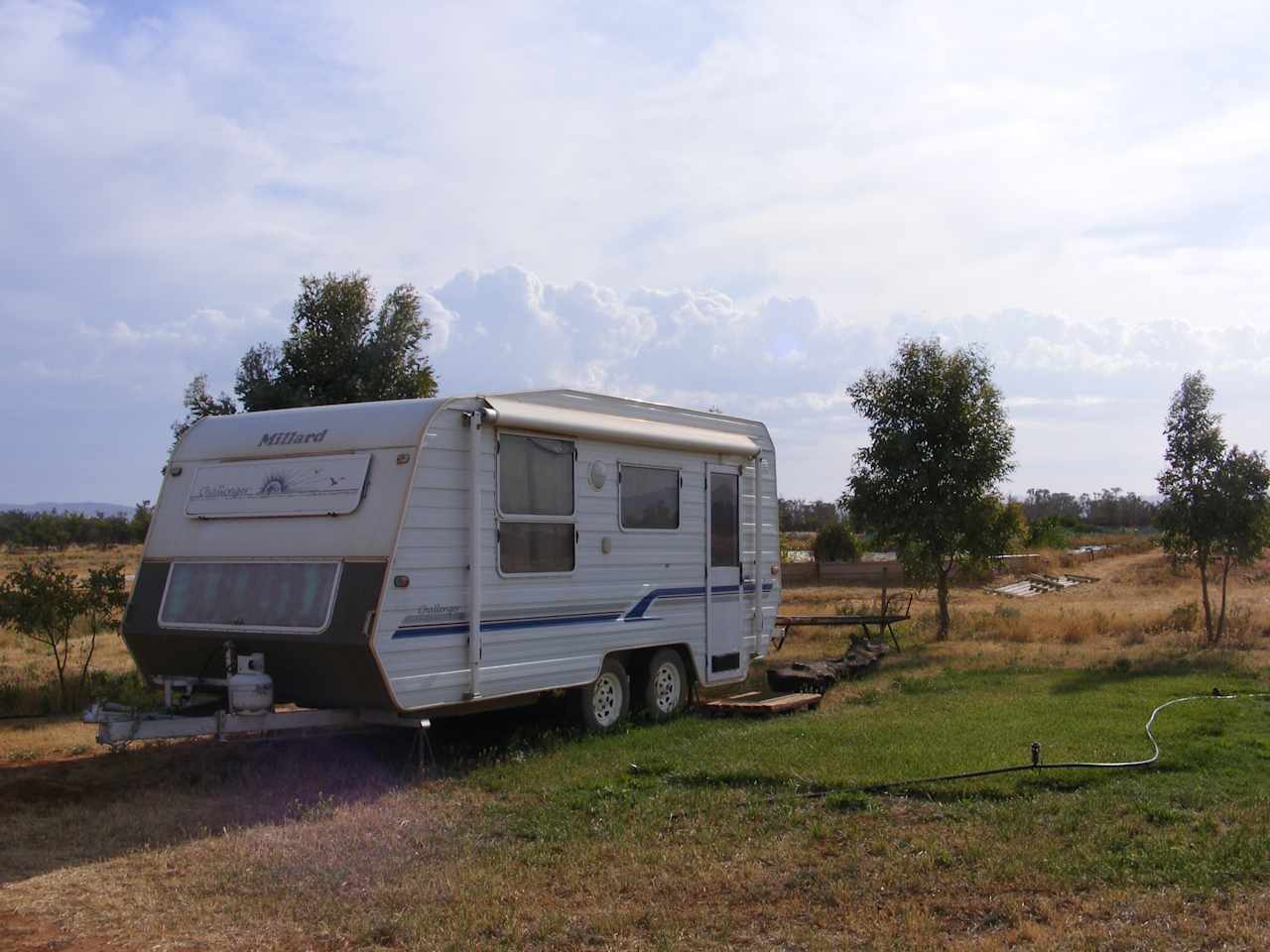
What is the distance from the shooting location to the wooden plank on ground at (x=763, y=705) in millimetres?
11227

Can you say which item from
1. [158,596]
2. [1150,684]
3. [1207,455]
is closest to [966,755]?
[1150,684]

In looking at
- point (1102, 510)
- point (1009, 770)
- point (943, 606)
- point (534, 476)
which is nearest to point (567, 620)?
point (534, 476)

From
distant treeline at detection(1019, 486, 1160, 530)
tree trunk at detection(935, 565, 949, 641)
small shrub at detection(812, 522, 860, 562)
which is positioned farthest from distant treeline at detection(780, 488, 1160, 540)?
tree trunk at detection(935, 565, 949, 641)

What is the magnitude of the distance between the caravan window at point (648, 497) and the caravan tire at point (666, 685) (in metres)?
1.24

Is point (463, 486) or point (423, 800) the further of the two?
point (463, 486)

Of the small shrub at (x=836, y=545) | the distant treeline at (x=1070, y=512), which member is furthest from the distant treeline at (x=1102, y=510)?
the small shrub at (x=836, y=545)

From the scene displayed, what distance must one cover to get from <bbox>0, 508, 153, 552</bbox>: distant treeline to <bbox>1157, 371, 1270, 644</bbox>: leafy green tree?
144 ft

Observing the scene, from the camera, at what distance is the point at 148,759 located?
9969 millimetres

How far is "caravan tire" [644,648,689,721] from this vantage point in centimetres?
1120

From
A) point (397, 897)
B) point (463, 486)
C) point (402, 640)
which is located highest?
point (463, 486)

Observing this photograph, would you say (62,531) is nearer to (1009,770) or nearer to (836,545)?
(836,545)

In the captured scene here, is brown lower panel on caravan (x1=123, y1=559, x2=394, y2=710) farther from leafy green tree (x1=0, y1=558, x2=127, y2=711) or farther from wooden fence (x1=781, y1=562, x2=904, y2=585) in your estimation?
wooden fence (x1=781, y1=562, x2=904, y2=585)

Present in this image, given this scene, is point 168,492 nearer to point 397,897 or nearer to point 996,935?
point 397,897

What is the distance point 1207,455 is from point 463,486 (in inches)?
471
